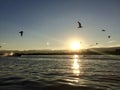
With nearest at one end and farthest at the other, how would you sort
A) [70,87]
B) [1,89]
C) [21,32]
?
[1,89], [70,87], [21,32]

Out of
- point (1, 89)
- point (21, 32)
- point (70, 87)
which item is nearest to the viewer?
point (1, 89)

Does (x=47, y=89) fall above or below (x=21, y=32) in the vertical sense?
below

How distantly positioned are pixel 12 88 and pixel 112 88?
7928 mm

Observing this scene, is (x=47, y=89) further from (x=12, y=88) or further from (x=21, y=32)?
(x=21, y=32)

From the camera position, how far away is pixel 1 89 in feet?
60.3

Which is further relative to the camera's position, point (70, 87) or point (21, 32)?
point (21, 32)

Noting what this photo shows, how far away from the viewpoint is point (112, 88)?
1903cm

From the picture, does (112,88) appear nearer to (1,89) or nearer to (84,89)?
(84,89)

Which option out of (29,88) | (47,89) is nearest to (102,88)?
(47,89)

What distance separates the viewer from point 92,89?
18.8 m

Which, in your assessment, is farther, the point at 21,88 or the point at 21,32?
the point at 21,32

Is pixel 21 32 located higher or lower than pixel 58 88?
higher

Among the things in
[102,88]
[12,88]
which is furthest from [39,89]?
[102,88]

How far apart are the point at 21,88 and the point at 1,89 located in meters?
1.55
